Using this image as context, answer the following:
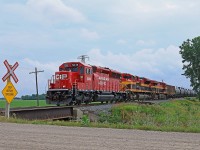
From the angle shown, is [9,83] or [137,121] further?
[137,121]

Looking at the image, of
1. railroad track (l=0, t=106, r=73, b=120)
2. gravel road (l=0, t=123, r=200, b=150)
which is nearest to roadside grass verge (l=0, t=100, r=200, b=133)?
railroad track (l=0, t=106, r=73, b=120)

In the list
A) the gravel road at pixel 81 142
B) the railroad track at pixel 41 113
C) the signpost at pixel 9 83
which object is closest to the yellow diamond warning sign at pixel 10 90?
the signpost at pixel 9 83

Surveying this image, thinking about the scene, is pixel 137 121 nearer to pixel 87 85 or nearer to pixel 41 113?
pixel 41 113

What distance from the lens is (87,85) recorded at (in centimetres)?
3120

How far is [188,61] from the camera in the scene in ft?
254

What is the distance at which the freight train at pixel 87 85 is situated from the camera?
28828mm

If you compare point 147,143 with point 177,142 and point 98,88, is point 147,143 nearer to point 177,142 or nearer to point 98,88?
point 177,142

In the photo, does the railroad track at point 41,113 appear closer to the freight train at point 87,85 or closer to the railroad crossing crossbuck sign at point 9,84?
the railroad crossing crossbuck sign at point 9,84

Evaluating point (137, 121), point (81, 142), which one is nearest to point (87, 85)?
point (137, 121)

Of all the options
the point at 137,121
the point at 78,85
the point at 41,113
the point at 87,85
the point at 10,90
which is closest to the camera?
the point at 10,90

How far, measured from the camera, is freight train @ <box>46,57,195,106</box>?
28828 mm

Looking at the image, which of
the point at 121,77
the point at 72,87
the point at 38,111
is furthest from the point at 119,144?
the point at 121,77

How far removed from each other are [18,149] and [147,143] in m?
3.34

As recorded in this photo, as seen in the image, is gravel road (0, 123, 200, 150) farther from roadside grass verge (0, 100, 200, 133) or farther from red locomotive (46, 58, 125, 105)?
red locomotive (46, 58, 125, 105)
